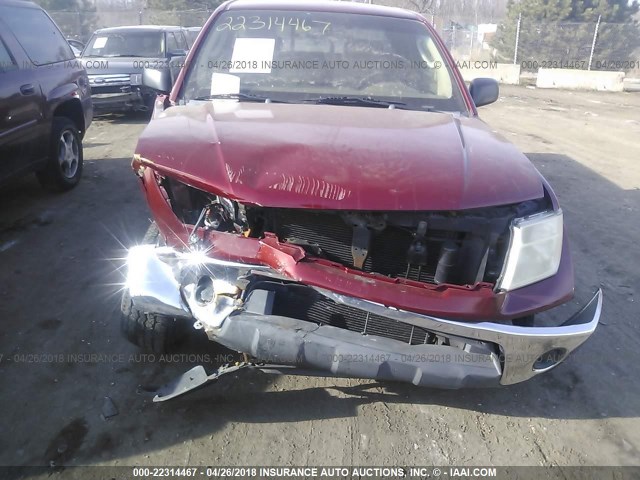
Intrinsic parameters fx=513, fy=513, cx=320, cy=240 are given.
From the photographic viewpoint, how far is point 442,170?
2.22m

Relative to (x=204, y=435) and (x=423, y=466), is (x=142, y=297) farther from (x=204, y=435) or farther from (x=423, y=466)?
(x=423, y=466)

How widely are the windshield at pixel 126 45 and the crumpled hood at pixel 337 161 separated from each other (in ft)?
25.3

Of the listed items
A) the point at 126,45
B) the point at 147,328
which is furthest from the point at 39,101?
the point at 126,45

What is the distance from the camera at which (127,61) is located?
9.01m

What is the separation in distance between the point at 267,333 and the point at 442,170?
1017 mm

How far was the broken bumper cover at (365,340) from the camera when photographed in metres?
2.08

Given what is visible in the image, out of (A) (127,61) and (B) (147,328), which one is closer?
(B) (147,328)

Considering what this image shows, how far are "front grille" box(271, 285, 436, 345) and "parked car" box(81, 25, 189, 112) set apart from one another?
6.60m

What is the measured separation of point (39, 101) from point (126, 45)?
5673 millimetres

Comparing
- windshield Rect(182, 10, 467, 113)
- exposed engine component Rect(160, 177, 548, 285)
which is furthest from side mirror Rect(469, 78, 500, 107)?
exposed engine component Rect(160, 177, 548, 285)

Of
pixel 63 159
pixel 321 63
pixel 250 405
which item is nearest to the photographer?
pixel 250 405

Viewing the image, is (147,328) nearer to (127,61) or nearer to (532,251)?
(532,251)

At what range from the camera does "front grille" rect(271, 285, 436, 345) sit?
2191mm

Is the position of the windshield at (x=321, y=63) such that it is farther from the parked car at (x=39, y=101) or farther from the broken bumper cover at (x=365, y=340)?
the parked car at (x=39, y=101)
